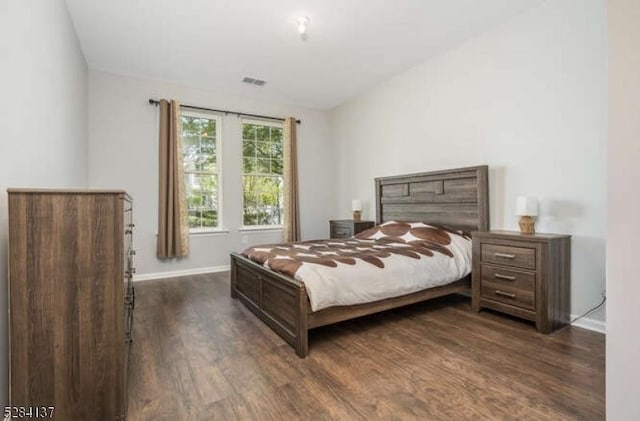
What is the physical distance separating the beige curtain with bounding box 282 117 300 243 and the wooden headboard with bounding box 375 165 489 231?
1.51 m

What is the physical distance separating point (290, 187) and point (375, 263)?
3.10 meters

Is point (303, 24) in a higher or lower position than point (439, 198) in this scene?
higher

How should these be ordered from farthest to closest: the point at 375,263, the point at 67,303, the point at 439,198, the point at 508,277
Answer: the point at 439,198
the point at 508,277
the point at 375,263
the point at 67,303

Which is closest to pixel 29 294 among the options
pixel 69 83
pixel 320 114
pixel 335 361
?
pixel 335 361

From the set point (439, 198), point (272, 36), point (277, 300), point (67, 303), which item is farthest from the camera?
point (439, 198)

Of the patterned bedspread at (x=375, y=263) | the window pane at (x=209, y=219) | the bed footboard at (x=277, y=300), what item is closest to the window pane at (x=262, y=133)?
the window pane at (x=209, y=219)

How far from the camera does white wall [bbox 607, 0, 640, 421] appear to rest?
1.11 m

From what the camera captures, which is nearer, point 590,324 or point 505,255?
point 590,324

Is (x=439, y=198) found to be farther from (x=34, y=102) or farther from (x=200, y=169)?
(x=34, y=102)

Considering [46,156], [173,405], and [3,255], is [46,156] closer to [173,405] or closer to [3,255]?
[3,255]

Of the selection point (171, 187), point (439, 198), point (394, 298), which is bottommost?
point (394, 298)

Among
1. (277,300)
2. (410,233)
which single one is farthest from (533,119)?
(277,300)

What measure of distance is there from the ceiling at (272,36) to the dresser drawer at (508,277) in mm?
2414

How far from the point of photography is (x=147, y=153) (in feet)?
14.5
